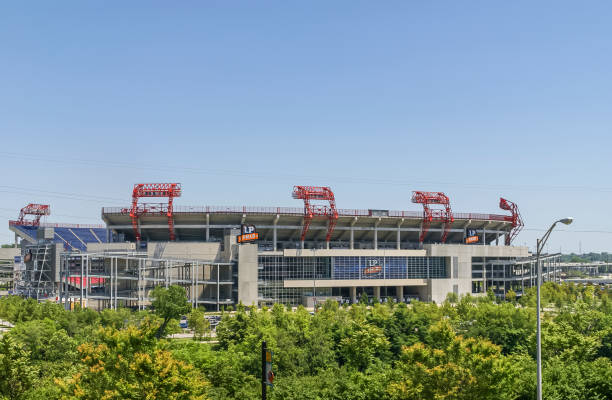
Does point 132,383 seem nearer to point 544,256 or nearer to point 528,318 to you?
point 528,318

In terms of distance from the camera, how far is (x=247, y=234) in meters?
125

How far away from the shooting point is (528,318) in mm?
74000

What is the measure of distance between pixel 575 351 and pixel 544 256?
12241 cm

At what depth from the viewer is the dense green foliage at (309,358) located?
35500 millimetres

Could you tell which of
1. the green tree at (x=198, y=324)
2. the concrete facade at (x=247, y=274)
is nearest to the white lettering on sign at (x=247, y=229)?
the concrete facade at (x=247, y=274)

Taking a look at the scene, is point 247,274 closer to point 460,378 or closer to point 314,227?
point 314,227

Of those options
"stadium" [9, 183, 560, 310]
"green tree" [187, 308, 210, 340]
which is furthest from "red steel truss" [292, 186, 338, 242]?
"green tree" [187, 308, 210, 340]

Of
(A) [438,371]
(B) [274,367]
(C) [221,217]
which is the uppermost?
(C) [221,217]

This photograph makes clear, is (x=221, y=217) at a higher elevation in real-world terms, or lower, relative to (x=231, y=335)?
higher

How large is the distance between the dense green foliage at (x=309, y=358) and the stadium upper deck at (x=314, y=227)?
1961 inches

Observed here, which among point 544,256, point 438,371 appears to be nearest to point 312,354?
point 438,371

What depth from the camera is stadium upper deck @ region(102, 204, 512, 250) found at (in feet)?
425

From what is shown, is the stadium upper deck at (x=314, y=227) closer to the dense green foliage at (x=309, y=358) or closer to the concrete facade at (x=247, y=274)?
the concrete facade at (x=247, y=274)

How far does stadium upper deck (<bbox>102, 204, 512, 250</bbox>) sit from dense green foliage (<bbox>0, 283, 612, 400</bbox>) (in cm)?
4982
